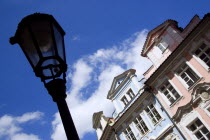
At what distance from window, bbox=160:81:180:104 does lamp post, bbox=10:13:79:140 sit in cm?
1322

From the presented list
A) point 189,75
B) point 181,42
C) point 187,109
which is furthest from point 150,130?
point 181,42

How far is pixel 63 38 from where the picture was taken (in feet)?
10.3

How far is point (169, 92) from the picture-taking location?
15.3 meters

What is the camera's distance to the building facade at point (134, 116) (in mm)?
15262

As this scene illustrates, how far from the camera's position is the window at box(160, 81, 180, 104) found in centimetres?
1495

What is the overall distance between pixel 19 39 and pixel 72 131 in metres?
1.50

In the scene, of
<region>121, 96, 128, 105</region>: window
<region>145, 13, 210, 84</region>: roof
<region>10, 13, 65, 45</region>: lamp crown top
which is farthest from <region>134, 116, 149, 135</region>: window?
<region>10, 13, 65, 45</region>: lamp crown top

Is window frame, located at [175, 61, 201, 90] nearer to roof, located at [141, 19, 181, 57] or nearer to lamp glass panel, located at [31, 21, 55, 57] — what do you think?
roof, located at [141, 19, 181, 57]

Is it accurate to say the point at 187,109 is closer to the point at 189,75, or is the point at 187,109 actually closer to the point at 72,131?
the point at 189,75

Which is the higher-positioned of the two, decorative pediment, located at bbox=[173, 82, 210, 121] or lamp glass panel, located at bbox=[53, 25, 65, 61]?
decorative pediment, located at bbox=[173, 82, 210, 121]

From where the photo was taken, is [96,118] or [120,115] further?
[96,118]

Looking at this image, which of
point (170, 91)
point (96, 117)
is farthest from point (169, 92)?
point (96, 117)

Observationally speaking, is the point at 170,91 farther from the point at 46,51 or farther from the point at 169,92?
the point at 46,51

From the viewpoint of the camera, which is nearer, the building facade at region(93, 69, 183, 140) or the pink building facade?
the pink building facade
